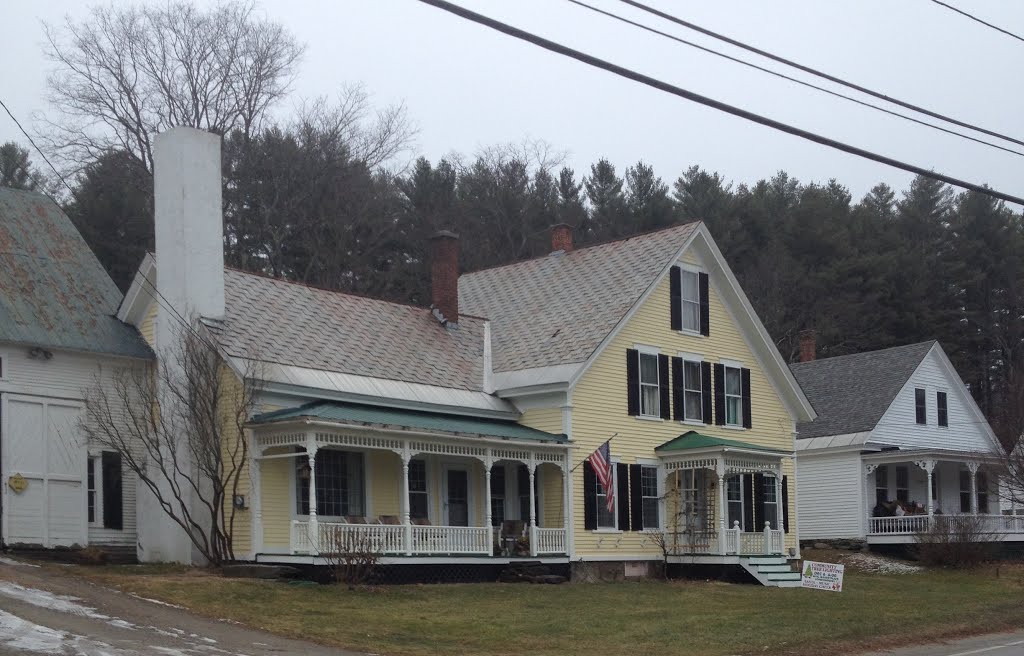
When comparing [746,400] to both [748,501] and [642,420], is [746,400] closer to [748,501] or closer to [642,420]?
[748,501]

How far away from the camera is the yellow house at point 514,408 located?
24594 mm

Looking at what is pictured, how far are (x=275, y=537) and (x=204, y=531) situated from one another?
Answer: 4.81 feet

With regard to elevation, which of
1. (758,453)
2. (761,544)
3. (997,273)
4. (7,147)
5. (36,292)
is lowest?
(761,544)

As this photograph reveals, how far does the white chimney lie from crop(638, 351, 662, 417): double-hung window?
414 inches

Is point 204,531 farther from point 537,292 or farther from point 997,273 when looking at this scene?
point 997,273

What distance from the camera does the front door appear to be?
27.8 meters

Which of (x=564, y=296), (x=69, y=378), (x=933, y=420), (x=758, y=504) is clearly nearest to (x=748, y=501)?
(x=758, y=504)

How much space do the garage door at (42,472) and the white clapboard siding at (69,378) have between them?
222mm

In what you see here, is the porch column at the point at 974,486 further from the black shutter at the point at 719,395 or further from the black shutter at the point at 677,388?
the black shutter at the point at 677,388

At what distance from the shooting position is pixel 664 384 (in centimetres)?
3148

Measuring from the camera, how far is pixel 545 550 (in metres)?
27.6

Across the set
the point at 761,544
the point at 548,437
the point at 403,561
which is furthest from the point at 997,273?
the point at 403,561

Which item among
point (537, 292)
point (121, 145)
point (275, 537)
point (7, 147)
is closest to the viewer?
point (275, 537)

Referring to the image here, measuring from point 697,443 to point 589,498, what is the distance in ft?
10.3
